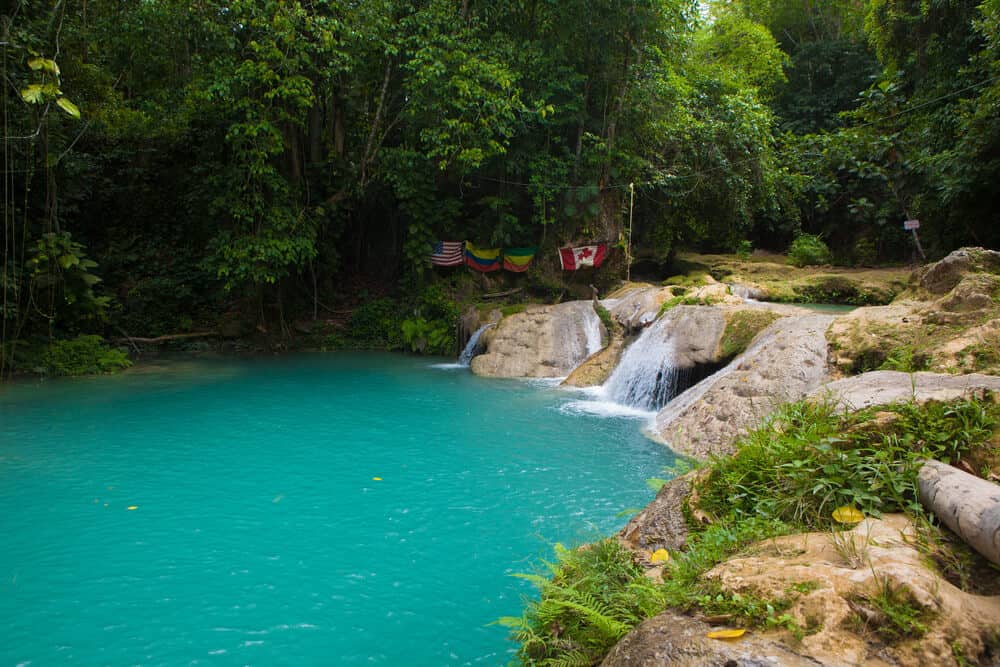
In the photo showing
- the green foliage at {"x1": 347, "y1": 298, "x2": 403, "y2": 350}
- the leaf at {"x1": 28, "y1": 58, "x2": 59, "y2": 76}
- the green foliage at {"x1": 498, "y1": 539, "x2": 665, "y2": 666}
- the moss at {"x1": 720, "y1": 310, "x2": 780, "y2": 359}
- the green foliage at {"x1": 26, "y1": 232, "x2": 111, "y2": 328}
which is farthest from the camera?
the green foliage at {"x1": 347, "y1": 298, "x2": 403, "y2": 350}

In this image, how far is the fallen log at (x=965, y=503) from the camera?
2.20 m

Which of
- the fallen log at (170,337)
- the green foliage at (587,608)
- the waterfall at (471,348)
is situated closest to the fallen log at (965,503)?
the green foliage at (587,608)

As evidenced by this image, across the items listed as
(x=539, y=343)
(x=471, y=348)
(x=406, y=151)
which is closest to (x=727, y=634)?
(x=539, y=343)

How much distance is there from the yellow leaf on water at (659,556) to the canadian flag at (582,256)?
12.8 metres

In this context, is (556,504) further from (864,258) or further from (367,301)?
(864,258)

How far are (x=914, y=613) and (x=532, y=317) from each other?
11.3 metres

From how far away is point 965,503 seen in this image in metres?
2.36

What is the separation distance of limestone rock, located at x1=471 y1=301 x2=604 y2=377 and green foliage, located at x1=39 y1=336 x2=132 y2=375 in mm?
6892

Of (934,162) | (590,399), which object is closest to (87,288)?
(590,399)

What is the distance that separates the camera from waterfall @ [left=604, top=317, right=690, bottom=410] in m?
9.24

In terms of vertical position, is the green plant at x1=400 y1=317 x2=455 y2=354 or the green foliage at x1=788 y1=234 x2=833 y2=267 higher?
the green foliage at x1=788 y1=234 x2=833 y2=267

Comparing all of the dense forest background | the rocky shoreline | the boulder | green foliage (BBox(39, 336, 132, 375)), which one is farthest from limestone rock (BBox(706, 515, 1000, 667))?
green foliage (BBox(39, 336, 132, 375))

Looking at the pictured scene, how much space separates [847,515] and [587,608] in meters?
1.21

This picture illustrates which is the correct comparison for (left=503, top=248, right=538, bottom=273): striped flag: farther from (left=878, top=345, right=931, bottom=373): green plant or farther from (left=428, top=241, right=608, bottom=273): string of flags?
(left=878, top=345, right=931, bottom=373): green plant
